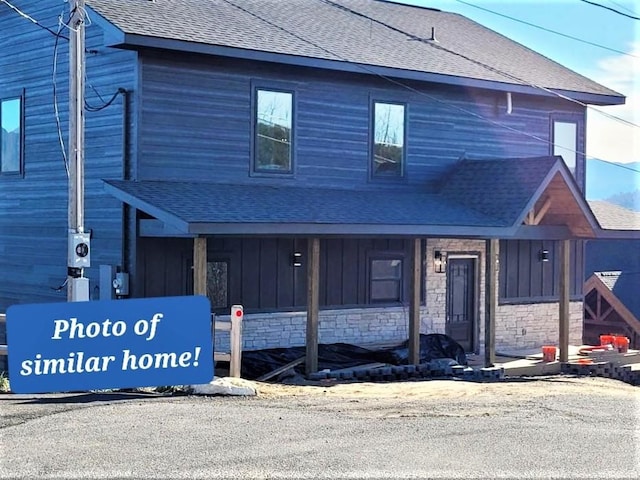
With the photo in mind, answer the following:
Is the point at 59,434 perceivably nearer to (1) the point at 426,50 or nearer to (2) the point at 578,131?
(1) the point at 426,50

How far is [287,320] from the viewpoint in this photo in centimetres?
1914

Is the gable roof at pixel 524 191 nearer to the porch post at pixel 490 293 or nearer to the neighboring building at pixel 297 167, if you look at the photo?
the neighboring building at pixel 297 167

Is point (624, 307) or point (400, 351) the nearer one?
point (400, 351)

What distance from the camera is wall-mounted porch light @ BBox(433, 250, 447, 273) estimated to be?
21266 millimetres

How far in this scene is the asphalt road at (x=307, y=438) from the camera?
882cm

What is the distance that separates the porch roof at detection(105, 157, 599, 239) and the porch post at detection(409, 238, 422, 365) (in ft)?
1.62

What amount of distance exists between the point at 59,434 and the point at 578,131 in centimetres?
1726

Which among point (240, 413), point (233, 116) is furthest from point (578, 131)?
point (240, 413)

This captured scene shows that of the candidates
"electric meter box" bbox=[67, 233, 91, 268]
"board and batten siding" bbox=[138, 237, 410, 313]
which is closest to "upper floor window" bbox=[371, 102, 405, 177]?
"board and batten siding" bbox=[138, 237, 410, 313]

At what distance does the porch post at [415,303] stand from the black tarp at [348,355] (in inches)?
13.7

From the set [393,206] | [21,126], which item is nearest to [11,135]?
[21,126]

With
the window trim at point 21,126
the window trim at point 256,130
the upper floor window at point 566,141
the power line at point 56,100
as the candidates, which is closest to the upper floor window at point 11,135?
the window trim at point 21,126

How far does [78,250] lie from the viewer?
1410 centimetres

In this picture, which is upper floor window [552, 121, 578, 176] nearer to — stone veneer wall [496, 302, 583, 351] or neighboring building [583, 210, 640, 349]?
stone veneer wall [496, 302, 583, 351]
